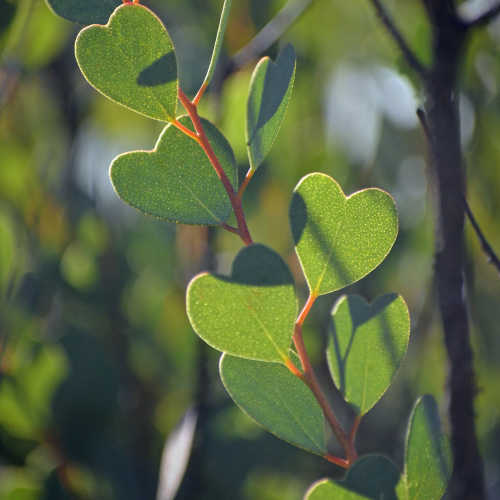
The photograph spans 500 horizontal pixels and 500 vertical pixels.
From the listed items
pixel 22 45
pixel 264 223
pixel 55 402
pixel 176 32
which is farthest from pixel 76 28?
pixel 55 402

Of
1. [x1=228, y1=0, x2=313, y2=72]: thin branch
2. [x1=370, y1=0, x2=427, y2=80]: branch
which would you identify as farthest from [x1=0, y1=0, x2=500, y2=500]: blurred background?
[x1=370, y1=0, x2=427, y2=80]: branch

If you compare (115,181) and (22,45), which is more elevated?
(22,45)

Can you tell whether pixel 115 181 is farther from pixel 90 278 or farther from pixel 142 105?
pixel 90 278

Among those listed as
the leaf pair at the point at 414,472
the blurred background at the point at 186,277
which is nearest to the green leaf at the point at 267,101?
the leaf pair at the point at 414,472

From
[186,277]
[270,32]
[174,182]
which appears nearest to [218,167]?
[174,182]

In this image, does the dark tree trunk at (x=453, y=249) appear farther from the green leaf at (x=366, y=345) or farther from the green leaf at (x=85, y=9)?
the green leaf at (x=85, y=9)

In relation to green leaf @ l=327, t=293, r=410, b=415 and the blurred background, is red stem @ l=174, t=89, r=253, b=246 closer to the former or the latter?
green leaf @ l=327, t=293, r=410, b=415
